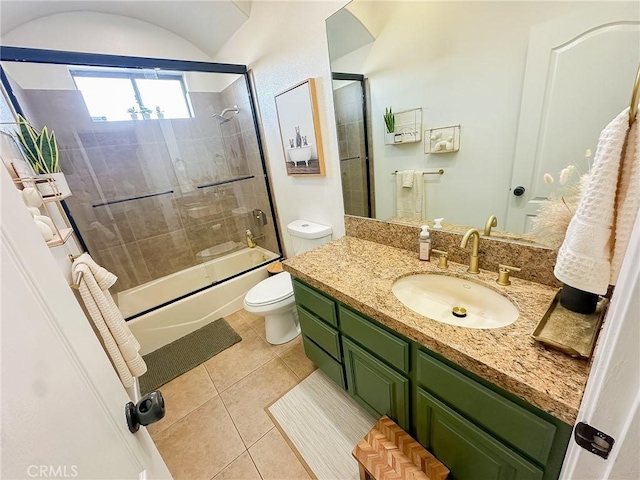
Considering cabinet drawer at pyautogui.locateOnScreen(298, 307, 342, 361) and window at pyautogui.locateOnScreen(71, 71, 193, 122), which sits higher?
window at pyautogui.locateOnScreen(71, 71, 193, 122)

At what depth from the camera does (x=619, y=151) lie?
48cm

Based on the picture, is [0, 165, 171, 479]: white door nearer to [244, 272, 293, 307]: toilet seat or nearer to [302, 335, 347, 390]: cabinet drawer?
[302, 335, 347, 390]: cabinet drawer

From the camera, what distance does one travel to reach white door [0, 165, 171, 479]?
0.30 m

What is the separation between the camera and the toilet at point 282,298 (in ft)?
5.71

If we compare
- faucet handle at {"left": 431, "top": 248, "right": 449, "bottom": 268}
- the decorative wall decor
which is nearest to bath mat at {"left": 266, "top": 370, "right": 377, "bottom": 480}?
faucet handle at {"left": 431, "top": 248, "right": 449, "bottom": 268}

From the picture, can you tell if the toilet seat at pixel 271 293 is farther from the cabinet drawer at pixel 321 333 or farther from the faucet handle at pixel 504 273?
the faucet handle at pixel 504 273

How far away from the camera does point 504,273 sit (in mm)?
987

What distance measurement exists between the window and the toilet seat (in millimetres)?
1939

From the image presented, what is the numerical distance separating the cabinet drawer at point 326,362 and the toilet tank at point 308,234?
2.31 feet

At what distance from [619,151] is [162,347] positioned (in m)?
2.65

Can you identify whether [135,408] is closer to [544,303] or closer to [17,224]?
[17,224]

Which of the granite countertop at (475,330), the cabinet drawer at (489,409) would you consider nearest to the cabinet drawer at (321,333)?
the granite countertop at (475,330)

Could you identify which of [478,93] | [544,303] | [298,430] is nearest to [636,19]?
[478,93]

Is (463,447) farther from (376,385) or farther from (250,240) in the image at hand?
(250,240)
